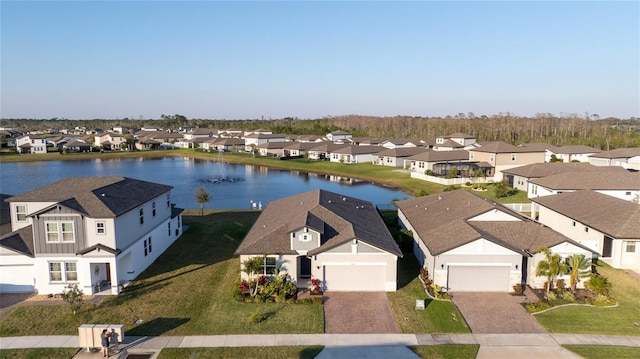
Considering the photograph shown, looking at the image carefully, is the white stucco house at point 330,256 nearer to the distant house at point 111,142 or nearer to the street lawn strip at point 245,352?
the street lawn strip at point 245,352

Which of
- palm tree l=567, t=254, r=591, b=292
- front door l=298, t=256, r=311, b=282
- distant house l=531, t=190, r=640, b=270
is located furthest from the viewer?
distant house l=531, t=190, r=640, b=270

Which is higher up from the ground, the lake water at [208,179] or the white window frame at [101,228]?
the white window frame at [101,228]

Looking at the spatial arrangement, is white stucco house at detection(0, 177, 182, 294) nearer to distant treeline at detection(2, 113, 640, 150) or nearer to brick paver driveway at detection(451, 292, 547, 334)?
brick paver driveway at detection(451, 292, 547, 334)

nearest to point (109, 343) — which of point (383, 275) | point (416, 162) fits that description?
point (383, 275)

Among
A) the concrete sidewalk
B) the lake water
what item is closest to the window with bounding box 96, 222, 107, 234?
the concrete sidewalk

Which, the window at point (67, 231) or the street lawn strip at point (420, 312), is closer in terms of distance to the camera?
the street lawn strip at point (420, 312)

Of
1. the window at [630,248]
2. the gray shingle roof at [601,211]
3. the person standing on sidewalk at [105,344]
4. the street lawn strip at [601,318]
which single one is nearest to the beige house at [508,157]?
the gray shingle roof at [601,211]

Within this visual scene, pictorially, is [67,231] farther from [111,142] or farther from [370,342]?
[111,142]
